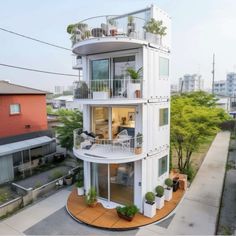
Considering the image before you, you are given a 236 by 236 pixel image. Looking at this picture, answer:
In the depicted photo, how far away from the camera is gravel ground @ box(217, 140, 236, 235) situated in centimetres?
907

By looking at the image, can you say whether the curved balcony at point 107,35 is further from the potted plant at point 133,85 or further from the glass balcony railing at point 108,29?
the potted plant at point 133,85

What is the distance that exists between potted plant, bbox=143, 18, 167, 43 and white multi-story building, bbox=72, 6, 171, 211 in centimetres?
6

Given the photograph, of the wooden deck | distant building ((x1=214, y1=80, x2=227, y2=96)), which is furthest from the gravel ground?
distant building ((x1=214, y1=80, x2=227, y2=96))

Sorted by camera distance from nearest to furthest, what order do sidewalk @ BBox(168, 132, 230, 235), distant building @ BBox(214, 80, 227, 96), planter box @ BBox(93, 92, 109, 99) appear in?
sidewalk @ BBox(168, 132, 230, 235)
planter box @ BBox(93, 92, 109, 99)
distant building @ BBox(214, 80, 227, 96)

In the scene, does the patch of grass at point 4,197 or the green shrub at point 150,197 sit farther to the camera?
the patch of grass at point 4,197

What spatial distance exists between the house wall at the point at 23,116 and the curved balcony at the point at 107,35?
9.28 meters

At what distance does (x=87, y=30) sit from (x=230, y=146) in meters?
21.4

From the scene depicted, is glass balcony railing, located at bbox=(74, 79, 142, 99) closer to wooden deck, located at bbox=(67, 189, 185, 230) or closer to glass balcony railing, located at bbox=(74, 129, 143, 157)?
glass balcony railing, located at bbox=(74, 129, 143, 157)

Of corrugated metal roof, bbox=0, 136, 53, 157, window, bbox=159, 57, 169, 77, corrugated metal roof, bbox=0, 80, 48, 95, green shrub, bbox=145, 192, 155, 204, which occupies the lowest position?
green shrub, bbox=145, 192, 155, 204

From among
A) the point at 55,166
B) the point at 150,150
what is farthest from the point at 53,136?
the point at 150,150

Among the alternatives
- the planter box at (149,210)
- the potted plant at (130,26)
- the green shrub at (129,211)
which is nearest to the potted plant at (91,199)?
the green shrub at (129,211)

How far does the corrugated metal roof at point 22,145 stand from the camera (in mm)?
14198

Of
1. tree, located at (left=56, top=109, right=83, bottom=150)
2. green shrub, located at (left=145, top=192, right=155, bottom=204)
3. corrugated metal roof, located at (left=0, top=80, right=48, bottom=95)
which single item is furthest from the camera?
corrugated metal roof, located at (left=0, top=80, right=48, bottom=95)

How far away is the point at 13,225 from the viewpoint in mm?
Result: 9328
